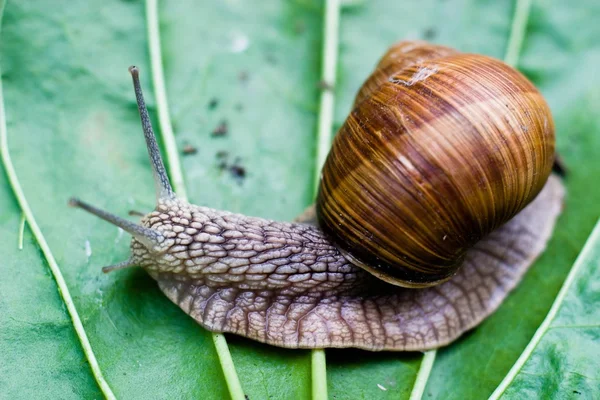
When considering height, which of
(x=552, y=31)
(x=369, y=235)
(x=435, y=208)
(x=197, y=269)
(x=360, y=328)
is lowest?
(x=360, y=328)

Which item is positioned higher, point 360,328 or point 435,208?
point 435,208

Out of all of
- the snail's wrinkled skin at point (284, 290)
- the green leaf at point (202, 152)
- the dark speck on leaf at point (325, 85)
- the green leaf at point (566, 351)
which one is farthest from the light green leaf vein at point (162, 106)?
the green leaf at point (566, 351)

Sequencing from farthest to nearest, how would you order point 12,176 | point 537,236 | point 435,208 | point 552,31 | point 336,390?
point 552,31
point 537,236
point 12,176
point 336,390
point 435,208

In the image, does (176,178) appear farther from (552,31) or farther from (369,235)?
(552,31)

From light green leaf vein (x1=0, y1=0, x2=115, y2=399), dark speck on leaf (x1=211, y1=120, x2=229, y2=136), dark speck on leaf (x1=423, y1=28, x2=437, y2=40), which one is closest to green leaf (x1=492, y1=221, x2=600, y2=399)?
dark speck on leaf (x1=423, y1=28, x2=437, y2=40)

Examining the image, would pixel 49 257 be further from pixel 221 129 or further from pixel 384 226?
pixel 384 226

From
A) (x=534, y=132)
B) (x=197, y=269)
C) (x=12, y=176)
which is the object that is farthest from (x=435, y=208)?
(x=12, y=176)

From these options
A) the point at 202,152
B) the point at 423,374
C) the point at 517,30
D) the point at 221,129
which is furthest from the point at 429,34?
the point at 423,374
